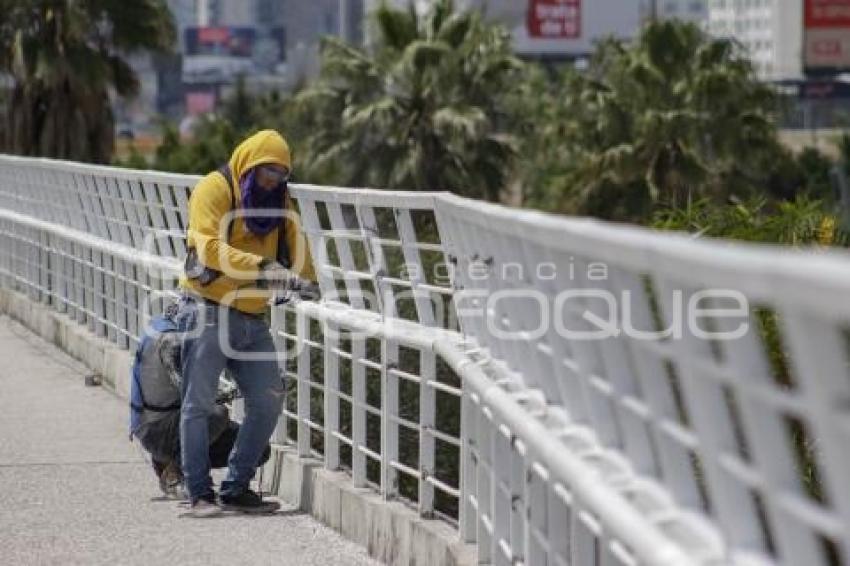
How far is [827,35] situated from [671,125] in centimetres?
4483

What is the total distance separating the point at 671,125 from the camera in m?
56.3

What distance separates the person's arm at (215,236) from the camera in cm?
982

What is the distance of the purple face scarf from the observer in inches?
390

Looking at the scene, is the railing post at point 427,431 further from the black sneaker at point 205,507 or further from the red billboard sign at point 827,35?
the red billboard sign at point 827,35

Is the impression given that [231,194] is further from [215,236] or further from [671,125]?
[671,125]

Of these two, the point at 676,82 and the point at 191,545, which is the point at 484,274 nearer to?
the point at 191,545

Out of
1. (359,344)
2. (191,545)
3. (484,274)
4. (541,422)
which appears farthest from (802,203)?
(541,422)

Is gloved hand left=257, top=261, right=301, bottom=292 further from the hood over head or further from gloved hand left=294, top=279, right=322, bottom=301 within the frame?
the hood over head

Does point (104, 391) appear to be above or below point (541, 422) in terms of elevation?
below

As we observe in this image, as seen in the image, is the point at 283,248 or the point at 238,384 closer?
the point at 283,248

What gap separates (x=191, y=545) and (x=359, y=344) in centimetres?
107

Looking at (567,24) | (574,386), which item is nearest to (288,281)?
(574,386)

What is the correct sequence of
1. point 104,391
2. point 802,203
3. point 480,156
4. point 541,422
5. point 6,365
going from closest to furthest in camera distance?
1. point 541,422
2. point 802,203
3. point 104,391
4. point 6,365
5. point 480,156

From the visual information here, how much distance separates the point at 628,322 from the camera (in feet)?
15.4
